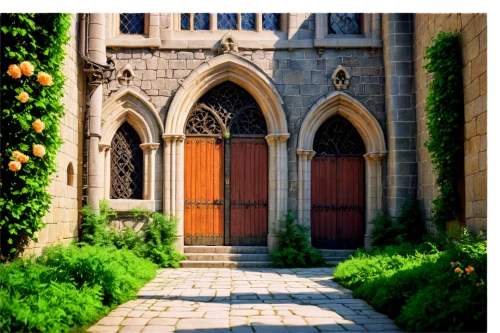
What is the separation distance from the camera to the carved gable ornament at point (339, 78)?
37.1 ft

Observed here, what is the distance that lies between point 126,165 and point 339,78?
4815 millimetres

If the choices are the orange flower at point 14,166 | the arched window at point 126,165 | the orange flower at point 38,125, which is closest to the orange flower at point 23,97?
the orange flower at point 38,125

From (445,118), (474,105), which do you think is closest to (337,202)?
(445,118)

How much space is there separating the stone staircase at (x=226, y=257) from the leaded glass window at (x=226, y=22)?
4669 millimetres

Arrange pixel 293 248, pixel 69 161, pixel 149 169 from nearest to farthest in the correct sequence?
pixel 69 161
pixel 293 248
pixel 149 169

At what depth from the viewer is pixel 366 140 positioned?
37.6ft

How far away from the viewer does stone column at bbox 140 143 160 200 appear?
11.1 m

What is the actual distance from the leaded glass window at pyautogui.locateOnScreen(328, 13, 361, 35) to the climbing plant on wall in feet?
20.5

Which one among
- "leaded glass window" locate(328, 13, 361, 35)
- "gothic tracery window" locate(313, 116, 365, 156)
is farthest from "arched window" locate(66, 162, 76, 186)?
"leaded glass window" locate(328, 13, 361, 35)

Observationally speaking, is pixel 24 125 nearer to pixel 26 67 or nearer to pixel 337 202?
pixel 26 67

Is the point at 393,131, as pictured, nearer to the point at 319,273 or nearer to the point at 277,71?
the point at 277,71

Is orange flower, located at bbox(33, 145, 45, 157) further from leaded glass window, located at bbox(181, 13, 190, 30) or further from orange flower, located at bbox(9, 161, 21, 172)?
leaded glass window, located at bbox(181, 13, 190, 30)

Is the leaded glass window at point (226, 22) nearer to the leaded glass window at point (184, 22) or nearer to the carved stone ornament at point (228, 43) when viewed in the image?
the carved stone ornament at point (228, 43)

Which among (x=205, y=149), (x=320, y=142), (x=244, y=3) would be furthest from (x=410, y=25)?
(x=244, y=3)
